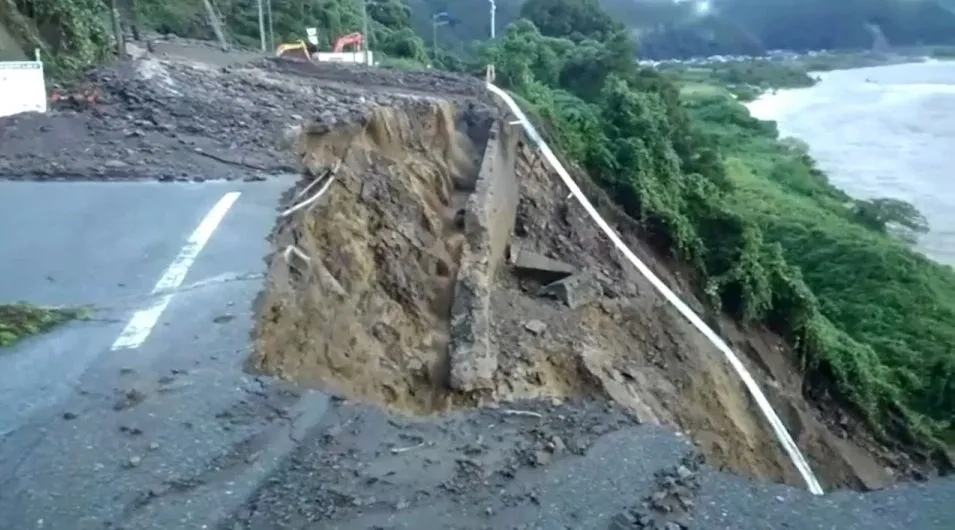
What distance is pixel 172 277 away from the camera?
656cm

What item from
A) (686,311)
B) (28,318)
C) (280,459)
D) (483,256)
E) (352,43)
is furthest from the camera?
(352,43)

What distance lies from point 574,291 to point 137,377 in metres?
9.01

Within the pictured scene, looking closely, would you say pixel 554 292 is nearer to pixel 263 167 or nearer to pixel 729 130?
pixel 263 167

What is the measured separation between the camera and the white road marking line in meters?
5.60

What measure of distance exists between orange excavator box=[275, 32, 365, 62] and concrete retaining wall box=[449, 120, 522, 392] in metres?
8.64

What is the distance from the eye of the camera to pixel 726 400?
14.7 m

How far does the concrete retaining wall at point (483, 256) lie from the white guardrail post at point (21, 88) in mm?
4996

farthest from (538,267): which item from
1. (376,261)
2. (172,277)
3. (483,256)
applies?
(172,277)

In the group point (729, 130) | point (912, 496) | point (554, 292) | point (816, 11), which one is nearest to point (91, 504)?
point (912, 496)

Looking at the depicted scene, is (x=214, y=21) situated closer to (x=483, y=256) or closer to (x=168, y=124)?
(x=168, y=124)

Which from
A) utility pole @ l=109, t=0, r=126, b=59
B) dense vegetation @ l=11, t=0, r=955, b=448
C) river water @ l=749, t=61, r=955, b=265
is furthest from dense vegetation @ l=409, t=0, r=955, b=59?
utility pole @ l=109, t=0, r=126, b=59

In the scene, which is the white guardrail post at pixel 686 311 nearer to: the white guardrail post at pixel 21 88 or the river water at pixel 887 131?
the white guardrail post at pixel 21 88

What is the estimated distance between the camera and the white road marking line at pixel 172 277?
5.60 metres

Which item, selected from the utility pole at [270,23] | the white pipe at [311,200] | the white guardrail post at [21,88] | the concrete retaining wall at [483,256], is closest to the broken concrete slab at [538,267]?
the concrete retaining wall at [483,256]
